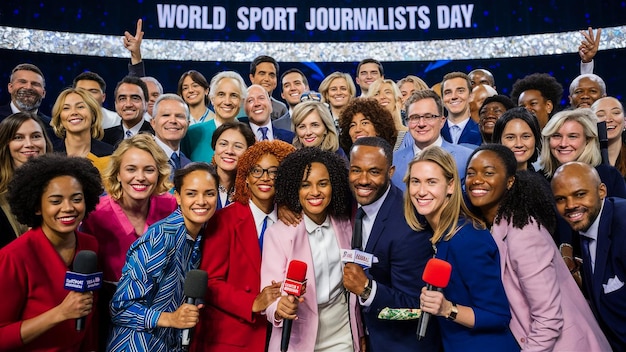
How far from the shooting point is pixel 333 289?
3.67 metres

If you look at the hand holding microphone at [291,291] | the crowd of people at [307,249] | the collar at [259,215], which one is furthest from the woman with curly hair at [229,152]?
the hand holding microphone at [291,291]

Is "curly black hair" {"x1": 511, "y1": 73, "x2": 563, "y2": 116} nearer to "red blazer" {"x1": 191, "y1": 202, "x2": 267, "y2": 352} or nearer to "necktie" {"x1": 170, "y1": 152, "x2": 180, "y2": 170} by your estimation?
"necktie" {"x1": 170, "y1": 152, "x2": 180, "y2": 170}

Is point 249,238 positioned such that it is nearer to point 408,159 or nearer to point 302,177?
point 302,177

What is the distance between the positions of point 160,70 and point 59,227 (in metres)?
8.15

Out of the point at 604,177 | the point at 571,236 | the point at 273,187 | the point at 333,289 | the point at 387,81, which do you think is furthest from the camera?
the point at 387,81

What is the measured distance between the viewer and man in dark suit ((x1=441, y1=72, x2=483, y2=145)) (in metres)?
6.25

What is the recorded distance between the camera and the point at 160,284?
350 centimetres

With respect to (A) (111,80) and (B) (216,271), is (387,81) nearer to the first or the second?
(B) (216,271)

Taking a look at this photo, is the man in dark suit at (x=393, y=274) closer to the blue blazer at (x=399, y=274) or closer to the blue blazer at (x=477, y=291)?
the blue blazer at (x=399, y=274)

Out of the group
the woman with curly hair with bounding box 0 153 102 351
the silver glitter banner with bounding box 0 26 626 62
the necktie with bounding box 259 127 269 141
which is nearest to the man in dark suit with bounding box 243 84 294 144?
the necktie with bounding box 259 127 269 141

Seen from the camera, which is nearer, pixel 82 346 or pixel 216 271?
pixel 82 346

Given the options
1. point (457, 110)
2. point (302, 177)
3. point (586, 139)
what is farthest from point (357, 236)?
point (457, 110)

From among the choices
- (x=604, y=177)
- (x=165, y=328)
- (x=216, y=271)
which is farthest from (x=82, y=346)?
(x=604, y=177)

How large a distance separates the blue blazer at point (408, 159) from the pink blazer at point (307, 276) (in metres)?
1.11
